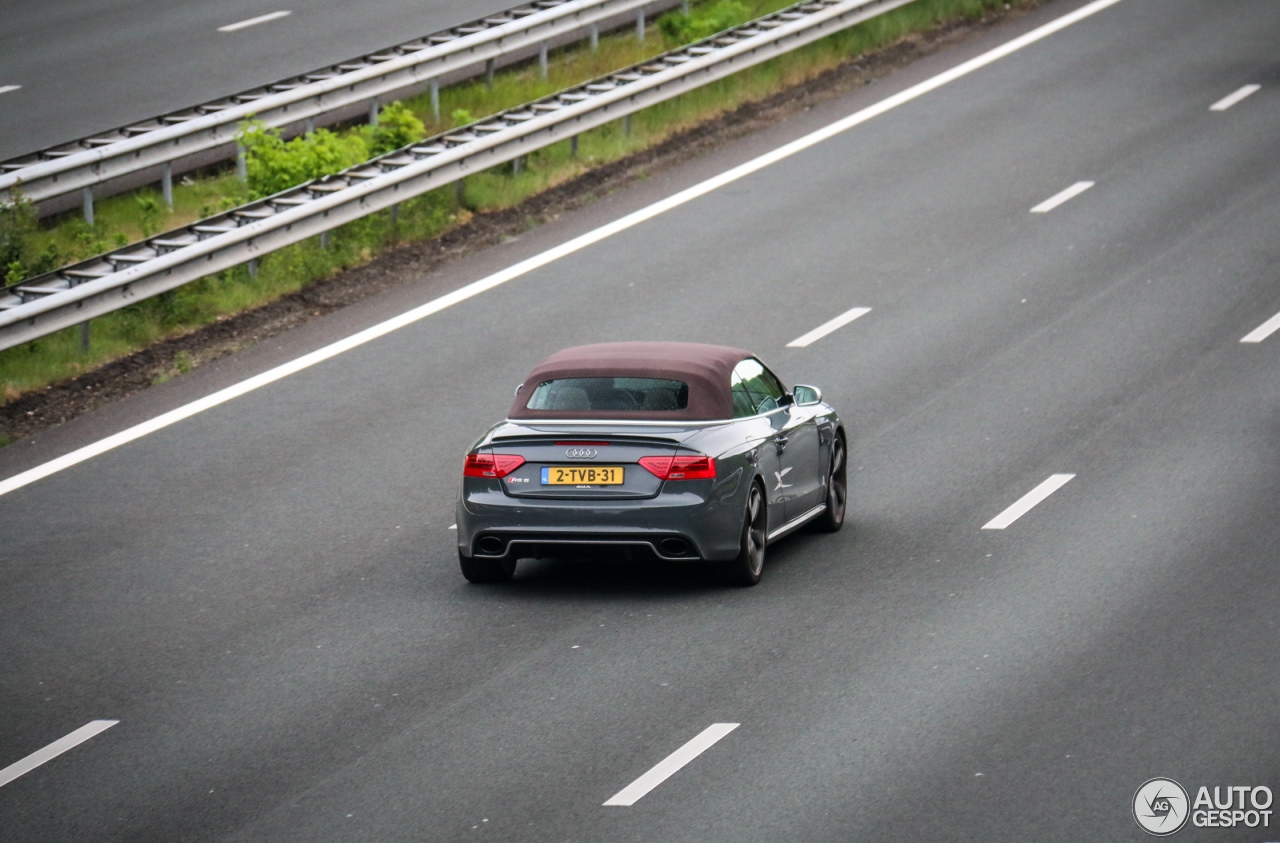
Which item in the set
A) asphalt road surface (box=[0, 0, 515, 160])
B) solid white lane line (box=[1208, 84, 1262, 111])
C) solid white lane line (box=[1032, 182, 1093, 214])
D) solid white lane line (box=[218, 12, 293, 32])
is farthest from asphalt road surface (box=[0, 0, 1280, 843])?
solid white lane line (box=[218, 12, 293, 32])

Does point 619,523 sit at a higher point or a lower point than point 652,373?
lower

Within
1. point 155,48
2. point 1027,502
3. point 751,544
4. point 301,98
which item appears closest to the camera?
point 751,544

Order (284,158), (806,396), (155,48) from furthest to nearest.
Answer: (155,48)
(284,158)
(806,396)

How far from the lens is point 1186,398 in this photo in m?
17.0

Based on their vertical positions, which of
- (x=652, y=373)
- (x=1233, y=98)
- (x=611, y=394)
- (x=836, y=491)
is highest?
(x=652, y=373)

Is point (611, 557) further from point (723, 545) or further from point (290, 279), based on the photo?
point (290, 279)

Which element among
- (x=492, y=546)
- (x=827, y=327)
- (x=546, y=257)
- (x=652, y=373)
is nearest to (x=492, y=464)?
(x=492, y=546)

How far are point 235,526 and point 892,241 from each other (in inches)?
402

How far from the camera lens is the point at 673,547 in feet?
40.2

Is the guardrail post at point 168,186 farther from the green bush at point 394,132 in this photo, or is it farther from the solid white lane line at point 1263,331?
the solid white lane line at point 1263,331

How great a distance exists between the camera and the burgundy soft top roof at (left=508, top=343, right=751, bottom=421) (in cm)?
1263

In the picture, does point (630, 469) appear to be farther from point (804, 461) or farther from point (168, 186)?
point (168, 186)

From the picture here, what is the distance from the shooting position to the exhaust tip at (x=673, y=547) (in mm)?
12211

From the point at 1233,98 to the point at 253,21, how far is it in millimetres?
14346
